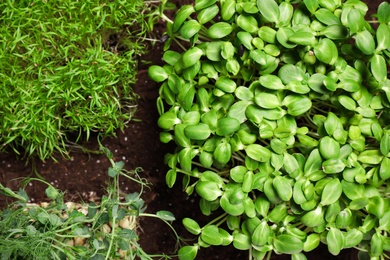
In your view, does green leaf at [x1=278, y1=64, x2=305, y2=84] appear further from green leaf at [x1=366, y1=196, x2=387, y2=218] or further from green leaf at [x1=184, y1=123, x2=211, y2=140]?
green leaf at [x1=366, y1=196, x2=387, y2=218]

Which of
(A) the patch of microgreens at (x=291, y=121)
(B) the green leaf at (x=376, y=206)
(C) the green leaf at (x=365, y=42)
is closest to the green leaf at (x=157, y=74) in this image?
(A) the patch of microgreens at (x=291, y=121)

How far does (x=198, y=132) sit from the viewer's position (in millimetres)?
1546

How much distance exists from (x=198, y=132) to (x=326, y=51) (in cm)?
37

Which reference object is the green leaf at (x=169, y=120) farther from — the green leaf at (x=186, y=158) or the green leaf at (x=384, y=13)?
the green leaf at (x=384, y=13)

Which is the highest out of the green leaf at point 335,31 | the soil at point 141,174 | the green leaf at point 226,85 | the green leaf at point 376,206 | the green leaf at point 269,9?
the green leaf at point 269,9

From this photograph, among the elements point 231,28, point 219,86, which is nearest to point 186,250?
point 219,86

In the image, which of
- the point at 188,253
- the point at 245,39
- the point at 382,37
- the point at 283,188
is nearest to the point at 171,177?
the point at 188,253

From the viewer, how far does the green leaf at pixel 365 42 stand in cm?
147

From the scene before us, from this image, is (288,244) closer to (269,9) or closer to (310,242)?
(310,242)

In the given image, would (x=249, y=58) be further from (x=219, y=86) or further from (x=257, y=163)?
(x=257, y=163)

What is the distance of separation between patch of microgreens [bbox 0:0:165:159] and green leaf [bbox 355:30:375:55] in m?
0.59

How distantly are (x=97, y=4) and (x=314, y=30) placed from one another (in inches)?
24.8

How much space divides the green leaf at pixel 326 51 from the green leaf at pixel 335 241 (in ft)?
1.38

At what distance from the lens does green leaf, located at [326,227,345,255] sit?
1.52 meters
